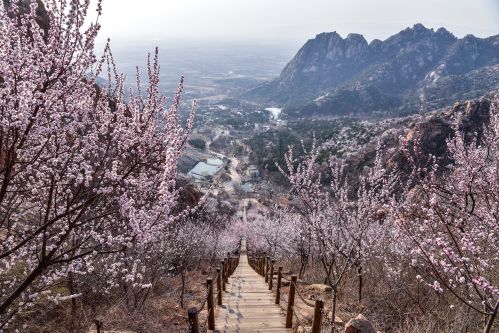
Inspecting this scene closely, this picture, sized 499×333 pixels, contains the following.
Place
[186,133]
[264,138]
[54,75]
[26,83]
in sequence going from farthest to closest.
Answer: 1. [264,138]
2. [186,133]
3. [54,75]
4. [26,83]

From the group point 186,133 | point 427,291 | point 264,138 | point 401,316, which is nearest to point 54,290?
point 186,133

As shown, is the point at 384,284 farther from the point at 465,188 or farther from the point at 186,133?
the point at 186,133

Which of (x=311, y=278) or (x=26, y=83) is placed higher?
(x=26, y=83)

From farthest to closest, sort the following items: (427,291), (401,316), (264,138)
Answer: (264,138) → (427,291) → (401,316)

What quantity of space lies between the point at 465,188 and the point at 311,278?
13584 millimetres

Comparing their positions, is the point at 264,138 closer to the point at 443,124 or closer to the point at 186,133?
the point at 443,124

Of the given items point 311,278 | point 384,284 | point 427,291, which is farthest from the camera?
point 311,278

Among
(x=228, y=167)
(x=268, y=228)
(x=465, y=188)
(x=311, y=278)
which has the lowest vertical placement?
(x=228, y=167)

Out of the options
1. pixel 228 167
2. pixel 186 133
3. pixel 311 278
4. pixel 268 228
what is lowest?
pixel 228 167

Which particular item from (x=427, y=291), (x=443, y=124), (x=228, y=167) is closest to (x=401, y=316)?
(x=427, y=291)

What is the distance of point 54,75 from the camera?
4.36 meters

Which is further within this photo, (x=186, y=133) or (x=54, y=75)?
(x=186, y=133)

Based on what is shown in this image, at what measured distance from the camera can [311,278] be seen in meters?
18.7

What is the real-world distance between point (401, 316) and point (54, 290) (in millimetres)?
9881
